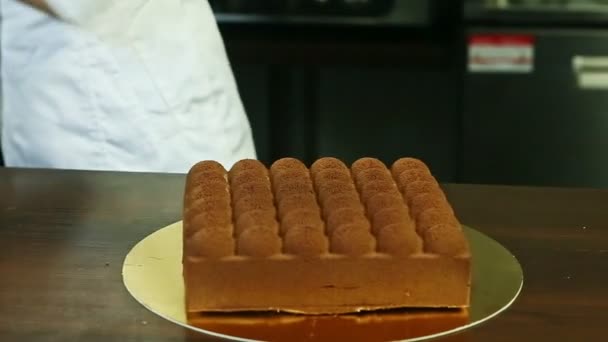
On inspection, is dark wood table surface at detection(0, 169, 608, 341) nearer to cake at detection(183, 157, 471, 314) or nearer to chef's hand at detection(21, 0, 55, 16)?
cake at detection(183, 157, 471, 314)

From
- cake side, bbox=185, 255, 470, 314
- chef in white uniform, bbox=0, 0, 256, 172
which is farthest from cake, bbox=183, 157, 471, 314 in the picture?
chef in white uniform, bbox=0, 0, 256, 172

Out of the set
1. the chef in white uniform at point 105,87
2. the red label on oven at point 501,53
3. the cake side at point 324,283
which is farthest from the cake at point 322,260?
the red label on oven at point 501,53

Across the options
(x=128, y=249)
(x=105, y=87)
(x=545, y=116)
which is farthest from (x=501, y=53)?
(x=128, y=249)

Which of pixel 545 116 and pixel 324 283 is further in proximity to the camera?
pixel 545 116

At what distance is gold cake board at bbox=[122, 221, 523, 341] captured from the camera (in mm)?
549

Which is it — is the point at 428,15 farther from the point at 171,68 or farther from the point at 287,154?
the point at 171,68

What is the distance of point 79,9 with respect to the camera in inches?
36.9

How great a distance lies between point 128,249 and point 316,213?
0.15 meters

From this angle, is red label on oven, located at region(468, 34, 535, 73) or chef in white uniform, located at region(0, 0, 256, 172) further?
red label on oven, located at region(468, 34, 535, 73)

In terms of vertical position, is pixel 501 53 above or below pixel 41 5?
below

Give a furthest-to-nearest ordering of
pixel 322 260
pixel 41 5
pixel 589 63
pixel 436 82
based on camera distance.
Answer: pixel 436 82, pixel 589 63, pixel 41 5, pixel 322 260

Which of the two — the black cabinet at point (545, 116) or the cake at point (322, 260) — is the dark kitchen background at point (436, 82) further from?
the cake at point (322, 260)

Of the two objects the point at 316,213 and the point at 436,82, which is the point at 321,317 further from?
the point at 436,82

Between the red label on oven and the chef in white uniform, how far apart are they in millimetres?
844
